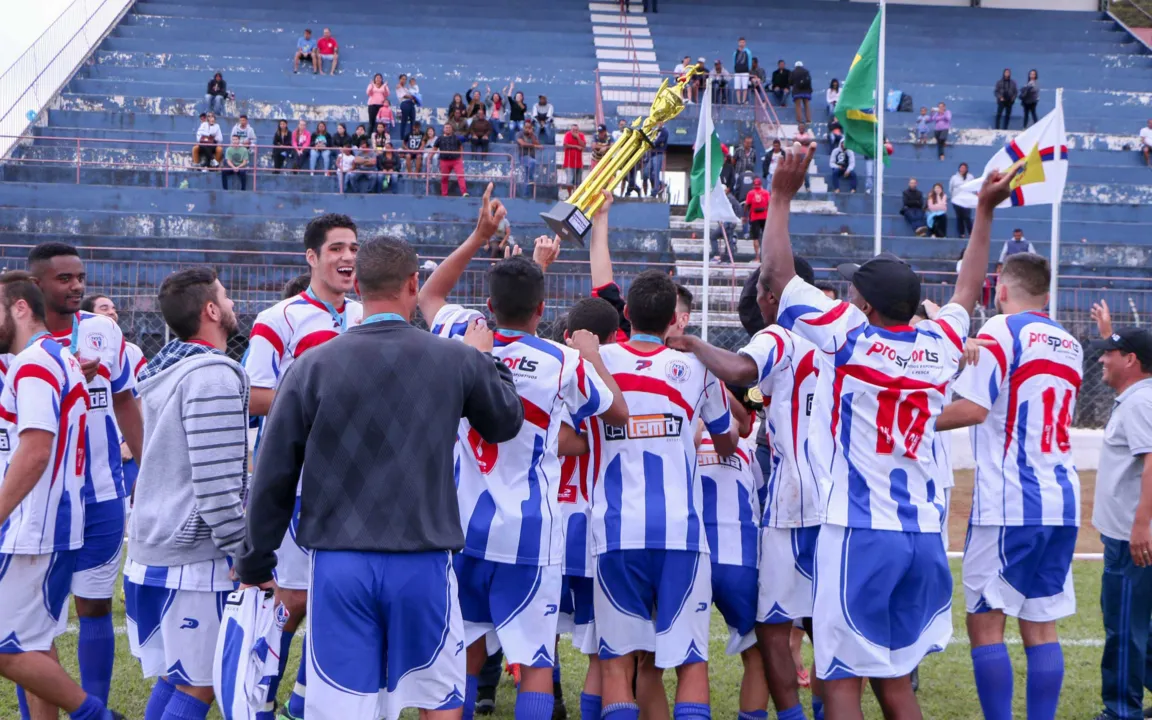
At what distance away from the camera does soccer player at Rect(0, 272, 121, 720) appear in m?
5.08

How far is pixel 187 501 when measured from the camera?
476 cm

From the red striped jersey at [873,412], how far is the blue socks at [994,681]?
1130mm

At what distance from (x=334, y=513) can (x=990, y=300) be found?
1709cm

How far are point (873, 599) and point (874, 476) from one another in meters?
0.51

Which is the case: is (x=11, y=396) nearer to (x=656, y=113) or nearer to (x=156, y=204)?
(x=656, y=113)

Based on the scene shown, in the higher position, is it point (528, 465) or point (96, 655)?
point (528, 465)

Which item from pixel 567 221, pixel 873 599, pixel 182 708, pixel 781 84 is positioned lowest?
pixel 182 708

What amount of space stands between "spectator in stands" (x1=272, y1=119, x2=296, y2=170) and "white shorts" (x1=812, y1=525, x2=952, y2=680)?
2063 cm

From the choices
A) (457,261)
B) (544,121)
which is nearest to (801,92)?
(544,121)

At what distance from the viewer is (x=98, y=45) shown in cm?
2920

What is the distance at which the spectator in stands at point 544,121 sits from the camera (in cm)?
2678

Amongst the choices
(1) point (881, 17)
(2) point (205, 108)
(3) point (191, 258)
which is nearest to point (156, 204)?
(3) point (191, 258)

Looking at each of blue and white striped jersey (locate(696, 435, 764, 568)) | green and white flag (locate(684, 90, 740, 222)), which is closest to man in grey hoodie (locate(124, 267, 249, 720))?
blue and white striped jersey (locate(696, 435, 764, 568))

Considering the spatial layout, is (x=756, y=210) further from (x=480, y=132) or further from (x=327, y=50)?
(x=327, y=50)
